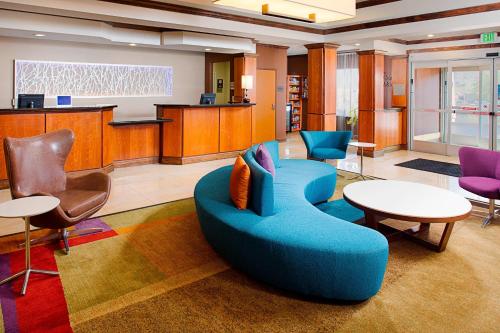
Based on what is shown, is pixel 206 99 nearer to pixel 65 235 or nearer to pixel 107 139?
pixel 107 139

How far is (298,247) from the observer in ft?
8.85

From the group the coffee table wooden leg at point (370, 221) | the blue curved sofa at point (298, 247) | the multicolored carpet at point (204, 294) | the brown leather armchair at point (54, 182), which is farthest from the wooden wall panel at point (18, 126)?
the coffee table wooden leg at point (370, 221)

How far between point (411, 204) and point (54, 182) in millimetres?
3534

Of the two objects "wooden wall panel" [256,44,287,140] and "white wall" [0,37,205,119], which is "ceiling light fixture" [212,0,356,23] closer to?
"wooden wall panel" [256,44,287,140]

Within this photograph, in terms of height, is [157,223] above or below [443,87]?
below

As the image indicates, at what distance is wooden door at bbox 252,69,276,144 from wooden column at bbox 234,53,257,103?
612mm

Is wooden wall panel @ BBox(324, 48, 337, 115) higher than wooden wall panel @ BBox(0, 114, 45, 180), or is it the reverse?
wooden wall panel @ BBox(324, 48, 337, 115)

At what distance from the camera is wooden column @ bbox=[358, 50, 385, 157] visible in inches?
361

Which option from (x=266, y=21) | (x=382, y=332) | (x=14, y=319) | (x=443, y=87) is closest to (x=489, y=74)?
(x=443, y=87)

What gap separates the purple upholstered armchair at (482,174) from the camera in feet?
14.7

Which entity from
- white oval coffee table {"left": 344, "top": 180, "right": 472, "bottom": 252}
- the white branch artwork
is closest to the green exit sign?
white oval coffee table {"left": 344, "top": 180, "right": 472, "bottom": 252}

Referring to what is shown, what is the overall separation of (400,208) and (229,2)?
9.58 feet

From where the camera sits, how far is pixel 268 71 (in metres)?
11.2

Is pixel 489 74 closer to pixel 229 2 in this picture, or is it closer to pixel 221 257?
pixel 229 2
